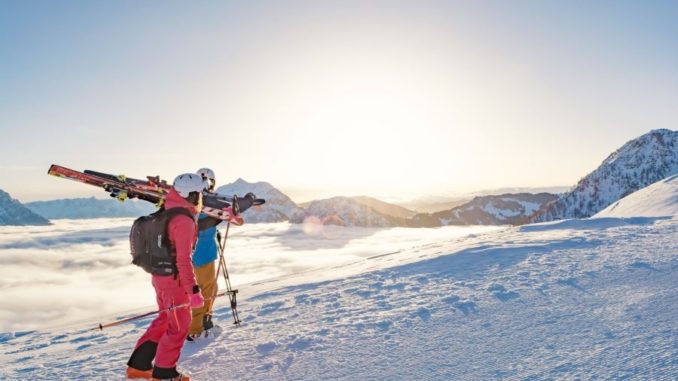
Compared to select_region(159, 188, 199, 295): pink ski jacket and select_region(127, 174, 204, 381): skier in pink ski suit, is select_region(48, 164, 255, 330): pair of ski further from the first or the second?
select_region(159, 188, 199, 295): pink ski jacket

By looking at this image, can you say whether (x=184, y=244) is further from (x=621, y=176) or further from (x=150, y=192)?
(x=621, y=176)

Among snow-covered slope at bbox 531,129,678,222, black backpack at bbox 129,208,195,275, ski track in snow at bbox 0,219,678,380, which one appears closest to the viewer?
ski track in snow at bbox 0,219,678,380

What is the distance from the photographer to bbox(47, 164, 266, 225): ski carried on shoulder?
21.9 feet

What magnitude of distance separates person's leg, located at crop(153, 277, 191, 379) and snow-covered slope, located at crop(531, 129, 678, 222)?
11763cm

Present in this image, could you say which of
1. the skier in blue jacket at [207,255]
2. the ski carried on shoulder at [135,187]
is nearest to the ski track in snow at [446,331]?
the skier in blue jacket at [207,255]

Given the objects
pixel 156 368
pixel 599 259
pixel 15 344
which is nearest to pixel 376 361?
pixel 156 368

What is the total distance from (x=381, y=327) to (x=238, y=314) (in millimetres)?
2882

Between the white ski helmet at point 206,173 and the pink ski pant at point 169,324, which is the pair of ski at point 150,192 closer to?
the white ski helmet at point 206,173

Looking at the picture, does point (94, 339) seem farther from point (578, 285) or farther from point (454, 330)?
point (578, 285)

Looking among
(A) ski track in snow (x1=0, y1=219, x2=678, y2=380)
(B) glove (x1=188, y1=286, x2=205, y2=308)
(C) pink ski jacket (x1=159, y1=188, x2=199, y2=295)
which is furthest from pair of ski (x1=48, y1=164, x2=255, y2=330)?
(B) glove (x1=188, y1=286, x2=205, y2=308)

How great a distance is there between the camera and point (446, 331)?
5.31 meters

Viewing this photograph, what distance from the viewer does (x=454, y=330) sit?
5324 millimetres

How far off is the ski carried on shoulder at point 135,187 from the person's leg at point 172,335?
202cm

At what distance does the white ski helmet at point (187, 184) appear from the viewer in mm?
4727
